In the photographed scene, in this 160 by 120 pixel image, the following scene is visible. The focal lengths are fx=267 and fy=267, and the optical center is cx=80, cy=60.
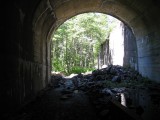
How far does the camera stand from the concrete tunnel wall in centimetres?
579

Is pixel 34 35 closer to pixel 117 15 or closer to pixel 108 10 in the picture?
pixel 108 10

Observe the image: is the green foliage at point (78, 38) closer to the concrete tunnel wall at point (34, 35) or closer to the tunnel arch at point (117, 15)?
the tunnel arch at point (117, 15)

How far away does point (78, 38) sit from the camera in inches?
1436

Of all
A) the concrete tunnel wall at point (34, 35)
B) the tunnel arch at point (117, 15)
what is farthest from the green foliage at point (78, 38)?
the concrete tunnel wall at point (34, 35)

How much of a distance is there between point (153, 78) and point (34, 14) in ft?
21.9

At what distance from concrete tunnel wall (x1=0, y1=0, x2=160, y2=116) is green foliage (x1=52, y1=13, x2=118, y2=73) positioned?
59.0ft

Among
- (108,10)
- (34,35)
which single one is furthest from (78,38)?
(34,35)

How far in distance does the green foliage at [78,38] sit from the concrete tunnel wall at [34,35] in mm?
17990

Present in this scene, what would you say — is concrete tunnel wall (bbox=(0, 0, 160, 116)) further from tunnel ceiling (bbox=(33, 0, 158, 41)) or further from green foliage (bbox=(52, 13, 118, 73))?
green foliage (bbox=(52, 13, 118, 73))

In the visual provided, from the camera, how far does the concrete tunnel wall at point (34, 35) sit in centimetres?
579

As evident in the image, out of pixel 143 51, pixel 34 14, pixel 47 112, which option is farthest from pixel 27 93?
pixel 143 51

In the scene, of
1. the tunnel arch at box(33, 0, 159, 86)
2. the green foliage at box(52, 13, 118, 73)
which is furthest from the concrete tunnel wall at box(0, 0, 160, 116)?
the green foliage at box(52, 13, 118, 73)

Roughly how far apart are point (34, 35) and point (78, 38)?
27.0 metres

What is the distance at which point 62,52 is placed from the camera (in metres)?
35.3
